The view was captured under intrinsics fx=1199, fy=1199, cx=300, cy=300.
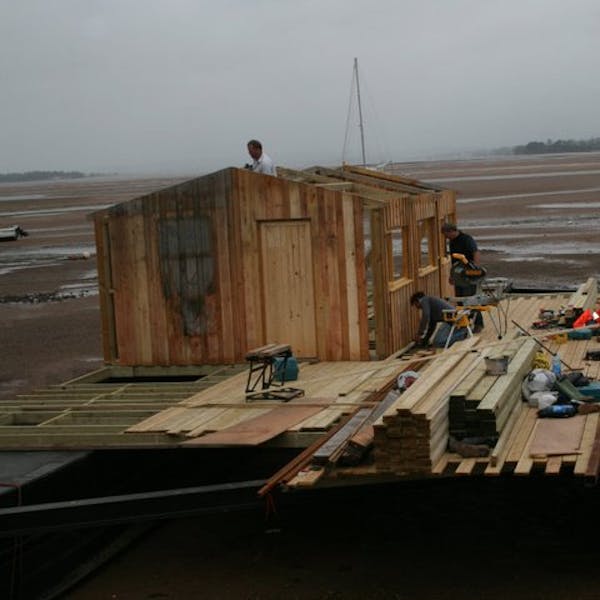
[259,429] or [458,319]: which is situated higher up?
[458,319]

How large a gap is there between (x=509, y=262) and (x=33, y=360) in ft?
49.0

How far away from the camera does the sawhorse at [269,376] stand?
13266 mm

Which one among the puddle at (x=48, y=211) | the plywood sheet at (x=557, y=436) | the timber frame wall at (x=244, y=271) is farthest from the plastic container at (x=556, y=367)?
the puddle at (x=48, y=211)

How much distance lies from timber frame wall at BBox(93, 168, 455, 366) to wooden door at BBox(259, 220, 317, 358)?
13mm

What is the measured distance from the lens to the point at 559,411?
11156 mm

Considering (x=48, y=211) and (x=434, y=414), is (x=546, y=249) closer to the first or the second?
(x=434, y=414)

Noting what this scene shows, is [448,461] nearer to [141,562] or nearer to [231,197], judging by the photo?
[141,562]

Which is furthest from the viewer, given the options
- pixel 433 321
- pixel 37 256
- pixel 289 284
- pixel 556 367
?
pixel 37 256

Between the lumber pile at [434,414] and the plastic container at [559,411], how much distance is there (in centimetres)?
28

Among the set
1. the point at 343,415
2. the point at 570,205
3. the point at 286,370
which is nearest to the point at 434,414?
the point at 343,415

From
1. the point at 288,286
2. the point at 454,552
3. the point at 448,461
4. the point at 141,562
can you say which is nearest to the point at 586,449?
the point at 448,461

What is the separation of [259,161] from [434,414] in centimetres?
750

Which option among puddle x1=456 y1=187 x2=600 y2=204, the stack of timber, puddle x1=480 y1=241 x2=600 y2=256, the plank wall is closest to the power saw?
the plank wall

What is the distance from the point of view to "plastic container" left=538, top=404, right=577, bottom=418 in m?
11.1
